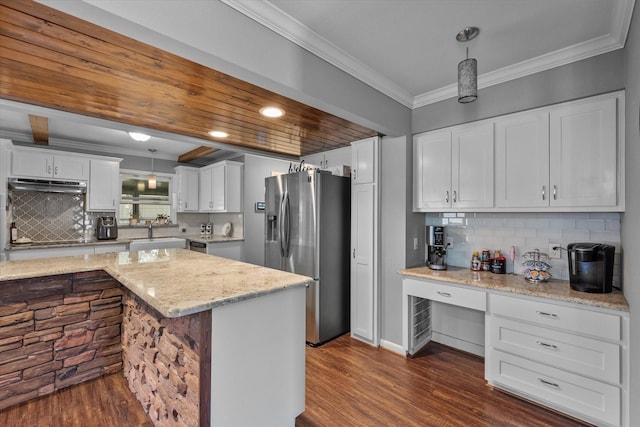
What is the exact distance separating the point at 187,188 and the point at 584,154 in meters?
5.66

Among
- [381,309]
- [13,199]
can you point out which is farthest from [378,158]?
[13,199]

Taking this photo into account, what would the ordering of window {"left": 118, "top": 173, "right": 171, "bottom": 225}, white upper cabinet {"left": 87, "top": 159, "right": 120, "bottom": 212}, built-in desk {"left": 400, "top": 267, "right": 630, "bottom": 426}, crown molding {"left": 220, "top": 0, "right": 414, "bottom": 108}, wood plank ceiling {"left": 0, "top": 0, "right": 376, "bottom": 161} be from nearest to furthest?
wood plank ceiling {"left": 0, "top": 0, "right": 376, "bottom": 161} < crown molding {"left": 220, "top": 0, "right": 414, "bottom": 108} < built-in desk {"left": 400, "top": 267, "right": 630, "bottom": 426} < white upper cabinet {"left": 87, "top": 159, "right": 120, "bottom": 212} < window {"left": 118, "top": 173, "right": 171, "bottom": 225}

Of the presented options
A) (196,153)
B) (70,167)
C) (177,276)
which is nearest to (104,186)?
(70,167)

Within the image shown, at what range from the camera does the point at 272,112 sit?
2551mm

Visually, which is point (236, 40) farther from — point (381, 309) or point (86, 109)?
point (381, 309)

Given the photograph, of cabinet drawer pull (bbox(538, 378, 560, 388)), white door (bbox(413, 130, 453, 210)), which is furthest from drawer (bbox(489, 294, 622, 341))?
white door (bbox(413, 130, 453, 210))

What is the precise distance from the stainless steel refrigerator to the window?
10.4 feet

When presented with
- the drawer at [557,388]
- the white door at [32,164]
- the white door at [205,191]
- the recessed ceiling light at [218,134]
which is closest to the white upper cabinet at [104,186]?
the white door at [32,164]

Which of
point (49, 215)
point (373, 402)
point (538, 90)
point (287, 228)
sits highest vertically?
point (538, 90)

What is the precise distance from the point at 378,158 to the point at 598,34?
181 cm

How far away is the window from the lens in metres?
5.26

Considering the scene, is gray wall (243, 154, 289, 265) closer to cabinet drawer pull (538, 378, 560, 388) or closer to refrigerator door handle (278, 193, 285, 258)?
refrigerator door handle (278, 193, 285, 258)

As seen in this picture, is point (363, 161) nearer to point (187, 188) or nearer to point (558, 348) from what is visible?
point (558, 348)

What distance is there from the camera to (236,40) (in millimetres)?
1536
